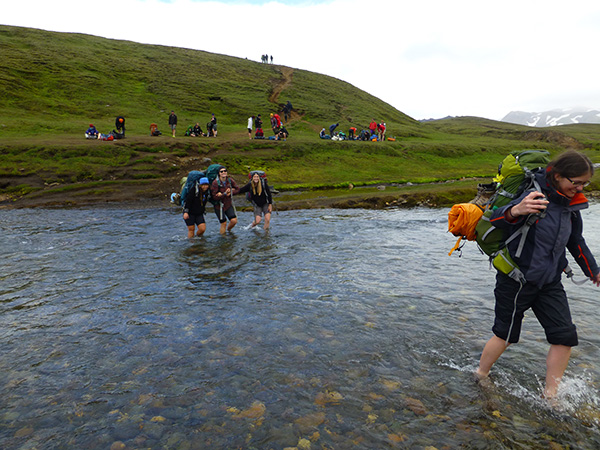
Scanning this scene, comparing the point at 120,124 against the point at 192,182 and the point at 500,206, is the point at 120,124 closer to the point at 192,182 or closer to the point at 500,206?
the point at 192,182

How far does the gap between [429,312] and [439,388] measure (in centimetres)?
318

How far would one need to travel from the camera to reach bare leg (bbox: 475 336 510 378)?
231 inches

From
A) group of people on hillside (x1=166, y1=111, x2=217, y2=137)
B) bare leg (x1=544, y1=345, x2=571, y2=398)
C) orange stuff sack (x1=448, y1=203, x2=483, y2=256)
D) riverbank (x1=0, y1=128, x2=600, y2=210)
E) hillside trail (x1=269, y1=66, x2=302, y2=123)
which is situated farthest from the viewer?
hillside trail (x1=269, y1=66, x2=302, y2=123)

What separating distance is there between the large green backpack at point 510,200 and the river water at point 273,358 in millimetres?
2248

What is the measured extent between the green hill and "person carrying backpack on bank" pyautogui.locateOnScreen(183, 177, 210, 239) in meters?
17.7

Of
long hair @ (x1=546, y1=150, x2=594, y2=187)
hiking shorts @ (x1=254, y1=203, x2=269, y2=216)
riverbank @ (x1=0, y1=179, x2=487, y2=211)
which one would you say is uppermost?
long hair @ (x1=546, y1=150, x2=594, y2=187)

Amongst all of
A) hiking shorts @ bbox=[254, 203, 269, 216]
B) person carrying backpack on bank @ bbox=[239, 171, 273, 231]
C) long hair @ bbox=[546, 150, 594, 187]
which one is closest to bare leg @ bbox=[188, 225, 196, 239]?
person carrying backpack on bank @ bbox=[239, 171, 273, 231]

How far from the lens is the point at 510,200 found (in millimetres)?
5359

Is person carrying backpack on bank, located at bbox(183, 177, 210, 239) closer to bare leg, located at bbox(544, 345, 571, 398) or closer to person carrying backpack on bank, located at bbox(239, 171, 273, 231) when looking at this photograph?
person carrying backpack on bank, located at bbox(239, 171, 273, 231)

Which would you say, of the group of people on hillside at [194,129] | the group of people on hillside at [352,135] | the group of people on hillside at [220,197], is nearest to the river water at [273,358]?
the group of people on hillside at [220,197]

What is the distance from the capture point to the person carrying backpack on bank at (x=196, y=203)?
632 inches

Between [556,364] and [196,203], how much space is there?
14087 mm

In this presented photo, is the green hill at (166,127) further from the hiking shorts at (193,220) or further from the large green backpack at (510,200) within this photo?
the large green backpack at (510,200)

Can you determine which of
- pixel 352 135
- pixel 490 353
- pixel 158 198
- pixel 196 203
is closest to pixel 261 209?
pixel 196 203
